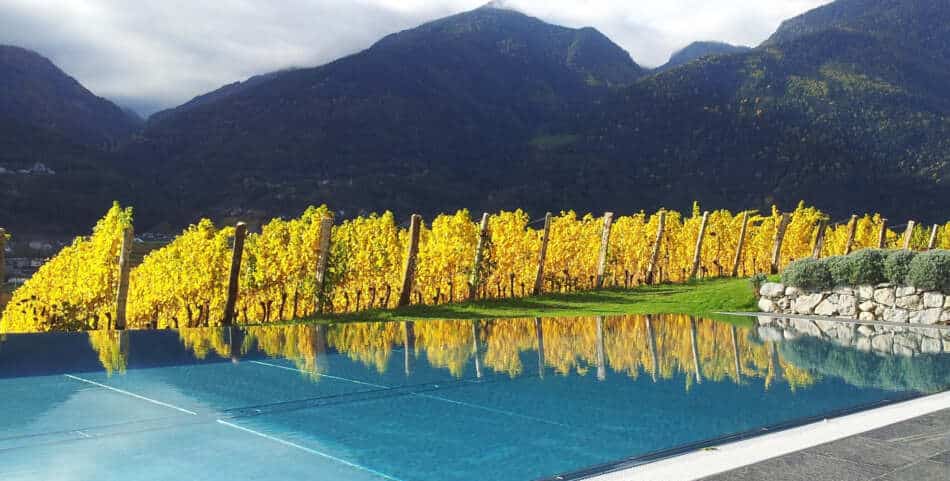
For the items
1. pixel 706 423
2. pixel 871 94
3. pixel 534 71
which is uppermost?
pixel 534 71

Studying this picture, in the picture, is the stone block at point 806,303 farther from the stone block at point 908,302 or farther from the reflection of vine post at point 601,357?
the reflection of vine post at point 601,357

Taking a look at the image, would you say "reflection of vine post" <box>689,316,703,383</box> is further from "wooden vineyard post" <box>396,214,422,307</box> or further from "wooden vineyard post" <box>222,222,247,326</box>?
"wooden vineyard post" <box>222,222,247,326</box>

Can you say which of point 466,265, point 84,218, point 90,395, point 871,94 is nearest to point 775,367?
point 90,395

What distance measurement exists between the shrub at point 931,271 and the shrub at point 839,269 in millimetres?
814

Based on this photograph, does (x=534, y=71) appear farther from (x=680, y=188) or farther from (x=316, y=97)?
(x=680, y=188)

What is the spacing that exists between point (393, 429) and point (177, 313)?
12.1m

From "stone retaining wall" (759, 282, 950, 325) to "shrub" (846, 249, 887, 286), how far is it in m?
0.10

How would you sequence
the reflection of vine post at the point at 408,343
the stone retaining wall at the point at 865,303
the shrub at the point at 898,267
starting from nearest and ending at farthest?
the reflection of vine post at the point at 408,343, the stone retaining wall at the point at 865,303, the shrub at the point at 898,267

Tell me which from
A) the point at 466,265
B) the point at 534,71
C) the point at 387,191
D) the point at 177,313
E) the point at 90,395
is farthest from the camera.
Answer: the point at 534,71

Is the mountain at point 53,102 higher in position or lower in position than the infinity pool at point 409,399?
higher

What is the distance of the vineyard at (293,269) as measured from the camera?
1202cm

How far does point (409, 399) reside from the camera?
463 cm

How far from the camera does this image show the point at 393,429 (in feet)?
12.5

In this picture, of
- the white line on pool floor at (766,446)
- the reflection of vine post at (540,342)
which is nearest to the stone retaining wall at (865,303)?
the reflection of vine post at (540,342)
